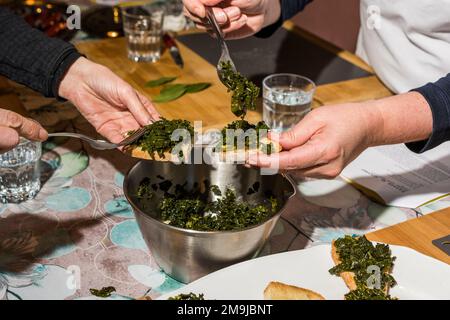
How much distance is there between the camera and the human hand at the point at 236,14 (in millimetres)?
1569

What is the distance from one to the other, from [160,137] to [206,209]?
214mm

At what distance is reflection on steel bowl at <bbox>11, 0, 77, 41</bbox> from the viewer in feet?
7.60

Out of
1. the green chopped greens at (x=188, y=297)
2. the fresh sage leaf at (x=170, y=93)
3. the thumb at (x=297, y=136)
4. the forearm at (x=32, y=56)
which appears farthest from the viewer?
the fresh sage leaf at (x=170, y=93)

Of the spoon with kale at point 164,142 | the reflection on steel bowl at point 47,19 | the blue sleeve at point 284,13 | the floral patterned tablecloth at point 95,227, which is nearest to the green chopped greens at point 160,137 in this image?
the spoon with kale at point 164,142

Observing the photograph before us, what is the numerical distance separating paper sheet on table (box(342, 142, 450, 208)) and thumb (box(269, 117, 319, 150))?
406mm

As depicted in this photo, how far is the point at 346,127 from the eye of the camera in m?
1.25

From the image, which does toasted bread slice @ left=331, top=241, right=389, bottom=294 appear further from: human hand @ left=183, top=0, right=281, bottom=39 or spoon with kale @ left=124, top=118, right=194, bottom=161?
human hand @ left=183, top=0, right=281, bottom=39

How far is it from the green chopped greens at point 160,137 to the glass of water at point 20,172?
0.28 metres

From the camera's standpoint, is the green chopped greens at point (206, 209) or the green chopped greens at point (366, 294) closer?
the green chopped greens at point (366, 294)

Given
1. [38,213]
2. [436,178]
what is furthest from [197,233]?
[436,178]

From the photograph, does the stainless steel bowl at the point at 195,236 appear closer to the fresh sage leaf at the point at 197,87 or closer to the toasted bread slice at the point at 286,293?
the toasted bread slice at the point at 286,293

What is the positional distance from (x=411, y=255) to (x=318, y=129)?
1.10 ft
